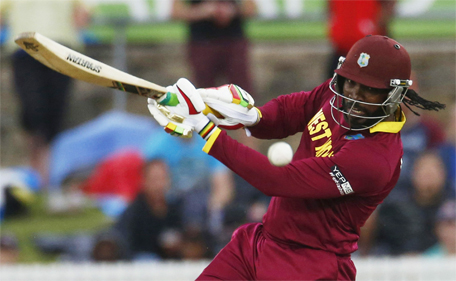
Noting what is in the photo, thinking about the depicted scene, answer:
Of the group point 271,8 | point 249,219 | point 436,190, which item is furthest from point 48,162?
point 436,190

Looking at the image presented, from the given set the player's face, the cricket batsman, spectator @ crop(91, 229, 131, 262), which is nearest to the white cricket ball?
the cricket batsman

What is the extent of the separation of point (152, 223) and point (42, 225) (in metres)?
1.03

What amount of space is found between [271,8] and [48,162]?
258 centimetres

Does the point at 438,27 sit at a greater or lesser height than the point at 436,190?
greater

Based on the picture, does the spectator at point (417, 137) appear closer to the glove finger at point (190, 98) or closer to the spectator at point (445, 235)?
the spectator at point (445, 235)

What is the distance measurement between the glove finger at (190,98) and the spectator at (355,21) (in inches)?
129

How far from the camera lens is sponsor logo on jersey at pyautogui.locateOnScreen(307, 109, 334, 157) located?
3088 millimetres

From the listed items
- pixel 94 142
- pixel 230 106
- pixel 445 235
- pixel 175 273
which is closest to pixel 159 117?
pixel 230 106

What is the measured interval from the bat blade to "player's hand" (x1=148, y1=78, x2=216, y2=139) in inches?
3.3

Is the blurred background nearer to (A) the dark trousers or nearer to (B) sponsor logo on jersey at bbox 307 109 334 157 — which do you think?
(A) the dark trousers

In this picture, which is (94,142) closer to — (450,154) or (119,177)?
(119,177)

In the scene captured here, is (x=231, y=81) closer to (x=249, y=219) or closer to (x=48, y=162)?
(x=249, y=219)

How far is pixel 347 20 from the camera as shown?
5961 mm

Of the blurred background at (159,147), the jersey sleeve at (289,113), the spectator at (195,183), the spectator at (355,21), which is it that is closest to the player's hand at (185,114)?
the jersey sleeve at (289,113)
